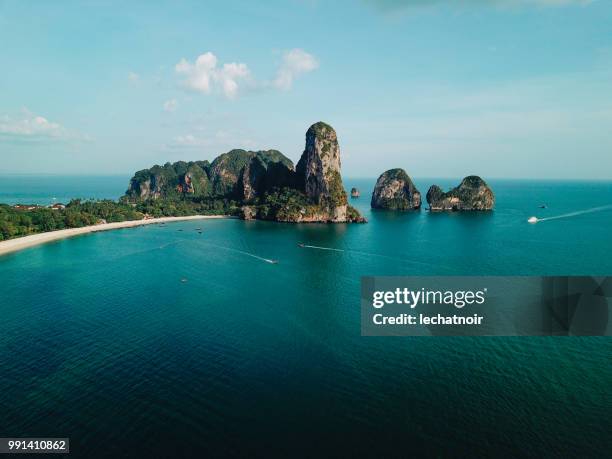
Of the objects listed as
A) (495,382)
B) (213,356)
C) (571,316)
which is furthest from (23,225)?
(571,316)

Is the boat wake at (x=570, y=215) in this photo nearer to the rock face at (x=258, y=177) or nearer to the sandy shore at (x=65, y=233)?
the rock face at (x=258, y=177)

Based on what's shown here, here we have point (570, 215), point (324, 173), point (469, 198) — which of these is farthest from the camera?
point (469, 198)

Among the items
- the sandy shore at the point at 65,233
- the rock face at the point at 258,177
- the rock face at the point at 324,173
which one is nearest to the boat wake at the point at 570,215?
the rock face at the point at 324,173

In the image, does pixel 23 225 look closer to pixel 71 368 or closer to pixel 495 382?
pixel 71 368

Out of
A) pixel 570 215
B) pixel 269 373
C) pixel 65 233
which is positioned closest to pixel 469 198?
pixel 570 215

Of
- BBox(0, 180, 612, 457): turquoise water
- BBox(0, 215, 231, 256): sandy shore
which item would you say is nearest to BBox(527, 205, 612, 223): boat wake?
BBox(0, 180, 612, 457): turquoise water

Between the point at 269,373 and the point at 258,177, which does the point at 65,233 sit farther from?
the point at 269,373
